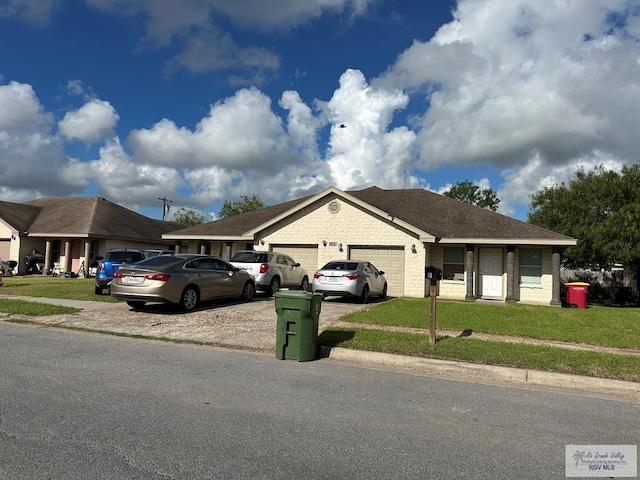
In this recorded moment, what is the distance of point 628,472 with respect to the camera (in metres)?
3.71

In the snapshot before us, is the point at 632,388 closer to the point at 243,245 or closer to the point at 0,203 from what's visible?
the point at 243,245

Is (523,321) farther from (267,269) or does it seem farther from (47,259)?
(47,259)

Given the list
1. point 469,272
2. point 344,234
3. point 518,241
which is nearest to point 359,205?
point 344,234

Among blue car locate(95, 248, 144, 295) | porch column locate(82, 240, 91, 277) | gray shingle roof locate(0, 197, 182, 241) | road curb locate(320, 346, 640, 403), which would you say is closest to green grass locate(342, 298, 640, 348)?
road curb locate(320, 346, 640, 403)

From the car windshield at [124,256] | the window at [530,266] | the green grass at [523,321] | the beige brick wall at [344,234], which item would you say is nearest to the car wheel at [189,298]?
the green grass at [523,321]

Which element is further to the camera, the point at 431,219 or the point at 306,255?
the point at 431,219

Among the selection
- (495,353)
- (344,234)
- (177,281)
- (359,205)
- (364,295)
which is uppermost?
(359,205)

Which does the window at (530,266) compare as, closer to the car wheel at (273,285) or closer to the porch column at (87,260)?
the car wheel at (273,285)

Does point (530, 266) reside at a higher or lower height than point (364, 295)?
higher

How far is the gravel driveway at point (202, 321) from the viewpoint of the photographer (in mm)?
9305

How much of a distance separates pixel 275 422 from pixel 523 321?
9.18 metres

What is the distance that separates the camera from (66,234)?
28734 millimetres

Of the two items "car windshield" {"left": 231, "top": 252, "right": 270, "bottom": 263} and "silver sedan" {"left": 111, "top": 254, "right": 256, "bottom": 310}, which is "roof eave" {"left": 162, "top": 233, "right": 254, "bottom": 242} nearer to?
"car windshield" {"left": 231, "top": 252, "right": 270, "bottom": 263}

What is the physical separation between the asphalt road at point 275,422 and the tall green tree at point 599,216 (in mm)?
21833
